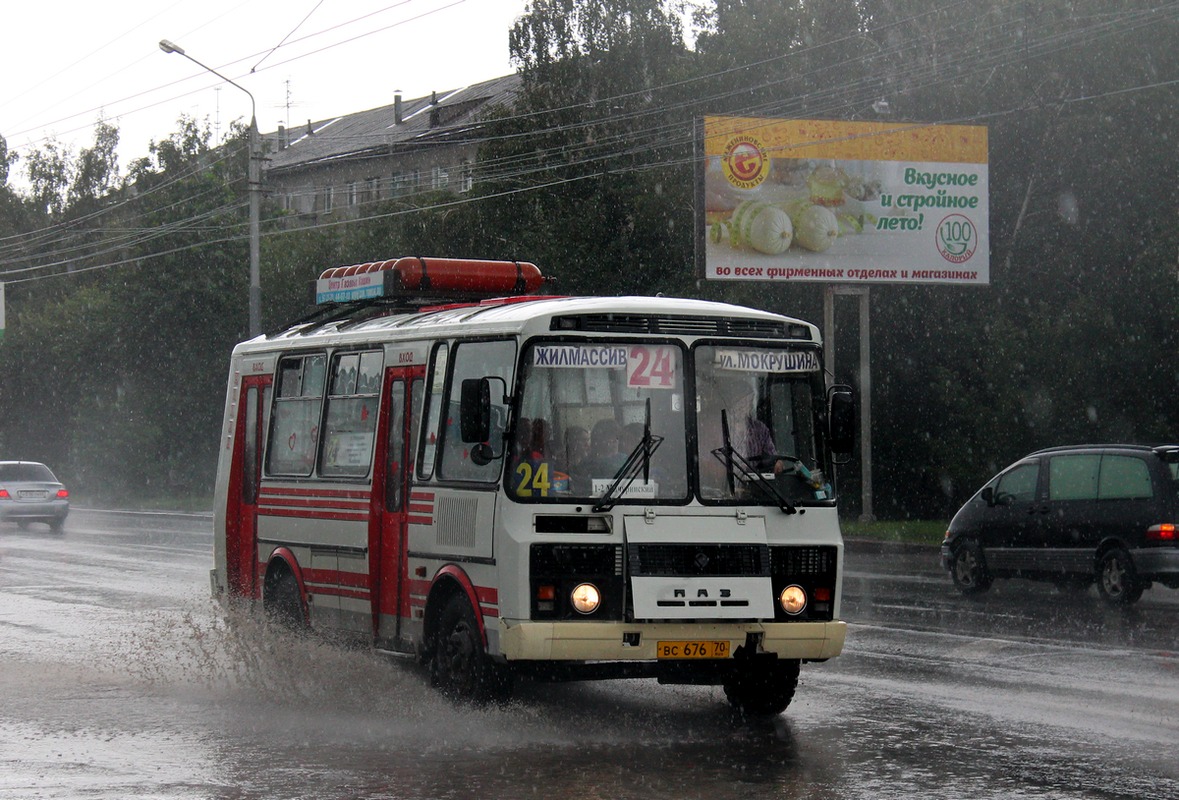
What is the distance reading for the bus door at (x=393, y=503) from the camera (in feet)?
35.8

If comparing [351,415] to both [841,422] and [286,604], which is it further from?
[841,422]

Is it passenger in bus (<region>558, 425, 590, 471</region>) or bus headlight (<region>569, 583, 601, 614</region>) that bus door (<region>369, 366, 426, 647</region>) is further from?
bus headlight (<region>569, 583, 601, 614</region>)

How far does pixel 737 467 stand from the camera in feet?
31.6

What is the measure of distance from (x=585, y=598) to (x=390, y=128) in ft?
254

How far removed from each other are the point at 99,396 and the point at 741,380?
52.9 metres

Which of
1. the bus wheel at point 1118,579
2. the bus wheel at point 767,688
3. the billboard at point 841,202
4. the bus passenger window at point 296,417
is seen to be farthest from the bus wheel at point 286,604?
the billboard at point 841,202

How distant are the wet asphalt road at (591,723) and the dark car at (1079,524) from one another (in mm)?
1048

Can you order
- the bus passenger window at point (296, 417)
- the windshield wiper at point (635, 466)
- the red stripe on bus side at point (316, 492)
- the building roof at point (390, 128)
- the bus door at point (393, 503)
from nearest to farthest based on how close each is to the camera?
the windshield wiper at point (635, 466) < the bus door at point (393, 503) < the red stripe on bus side at point (316, 492) < the bus passenger window at point (296, 417) < the building roof at point (390, 128)

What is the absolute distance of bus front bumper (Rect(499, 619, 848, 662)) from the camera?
9070 millimetres

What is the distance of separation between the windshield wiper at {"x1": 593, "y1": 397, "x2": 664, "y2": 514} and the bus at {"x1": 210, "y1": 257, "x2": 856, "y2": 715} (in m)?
0.01

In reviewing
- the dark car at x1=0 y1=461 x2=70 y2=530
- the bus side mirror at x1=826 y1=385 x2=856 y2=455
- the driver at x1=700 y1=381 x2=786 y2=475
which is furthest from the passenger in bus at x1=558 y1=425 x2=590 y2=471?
the dark car at x1=0 y1=461 x2=70 y2=530

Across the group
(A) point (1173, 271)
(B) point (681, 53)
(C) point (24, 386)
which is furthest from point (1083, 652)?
(C) point (24, 386)

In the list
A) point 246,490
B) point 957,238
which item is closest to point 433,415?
point 246,490

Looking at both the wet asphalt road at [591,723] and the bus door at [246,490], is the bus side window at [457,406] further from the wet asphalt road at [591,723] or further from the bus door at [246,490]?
the bus door at [246,490]
